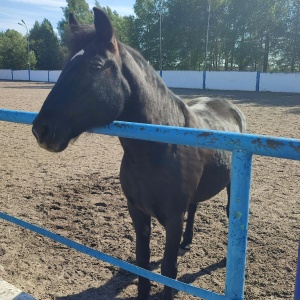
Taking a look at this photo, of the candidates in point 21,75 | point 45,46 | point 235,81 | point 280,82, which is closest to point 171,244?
point 280,82

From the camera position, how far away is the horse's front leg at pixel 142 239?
2876 mm

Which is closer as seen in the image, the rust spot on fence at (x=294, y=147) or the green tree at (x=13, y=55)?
the rust spot on fence at (x=294, y=147)

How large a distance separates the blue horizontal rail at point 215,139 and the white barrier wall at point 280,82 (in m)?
27.4

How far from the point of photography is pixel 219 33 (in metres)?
46.3

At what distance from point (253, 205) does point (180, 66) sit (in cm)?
4657

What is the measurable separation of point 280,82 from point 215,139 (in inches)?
1106

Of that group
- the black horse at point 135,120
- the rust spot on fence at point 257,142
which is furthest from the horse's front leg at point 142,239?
the rust spot on fence at point 257,142

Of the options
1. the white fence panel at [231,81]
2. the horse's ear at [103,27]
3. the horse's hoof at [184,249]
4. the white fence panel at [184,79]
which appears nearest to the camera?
the horse's ear at [103,27]

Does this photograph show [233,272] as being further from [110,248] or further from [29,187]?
[29,187]

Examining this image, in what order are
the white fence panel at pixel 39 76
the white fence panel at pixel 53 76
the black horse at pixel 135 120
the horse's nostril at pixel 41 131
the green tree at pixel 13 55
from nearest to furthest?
1. the horse's nostril at pixel 41 131
2. the black horse at pixel 135 120
3. the white fence panel at pixel 53 76
4. the white fence panel at pixel 39 76
5. the green tree at pixel 13 55

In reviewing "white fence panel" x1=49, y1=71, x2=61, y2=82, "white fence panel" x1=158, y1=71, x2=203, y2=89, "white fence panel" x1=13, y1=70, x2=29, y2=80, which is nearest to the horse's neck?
"white fence panel" x1=158, y1=71, x2=203, y2=89

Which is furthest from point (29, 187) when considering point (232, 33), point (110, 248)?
point (232, 33)

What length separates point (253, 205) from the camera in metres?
4.77

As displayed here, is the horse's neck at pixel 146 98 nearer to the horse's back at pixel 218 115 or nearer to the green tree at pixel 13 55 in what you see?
the horse's back at pixel 218 115
